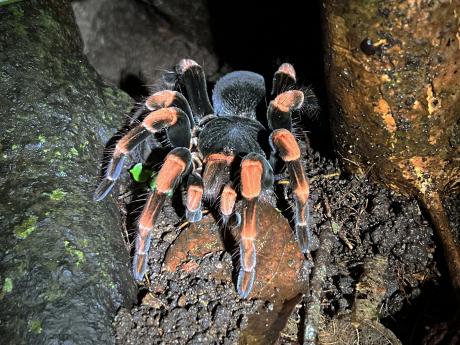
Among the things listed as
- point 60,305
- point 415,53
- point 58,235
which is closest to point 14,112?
point 58,235

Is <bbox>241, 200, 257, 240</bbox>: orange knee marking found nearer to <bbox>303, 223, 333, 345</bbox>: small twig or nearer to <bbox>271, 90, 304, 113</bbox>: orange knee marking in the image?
<bbox>303, 223, 333, 345</bbox>: small twig

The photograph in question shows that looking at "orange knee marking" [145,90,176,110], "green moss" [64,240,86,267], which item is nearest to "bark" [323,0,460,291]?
"orange knee marking" [145,90,176,110]

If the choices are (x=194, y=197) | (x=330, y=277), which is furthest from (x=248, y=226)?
(x=330, y=277)

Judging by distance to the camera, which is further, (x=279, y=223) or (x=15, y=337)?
(x=279, y=223)

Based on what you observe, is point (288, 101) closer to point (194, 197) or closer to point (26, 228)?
point (194, 197)

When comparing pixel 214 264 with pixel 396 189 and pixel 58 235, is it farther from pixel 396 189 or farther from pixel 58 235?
pixel 396 189

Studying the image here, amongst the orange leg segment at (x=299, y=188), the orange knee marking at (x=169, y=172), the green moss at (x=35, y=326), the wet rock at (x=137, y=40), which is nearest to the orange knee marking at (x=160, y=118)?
the orange knee marking at (x=169, y=172)

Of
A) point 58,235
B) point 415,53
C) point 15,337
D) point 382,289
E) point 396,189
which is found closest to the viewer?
point 15,337
